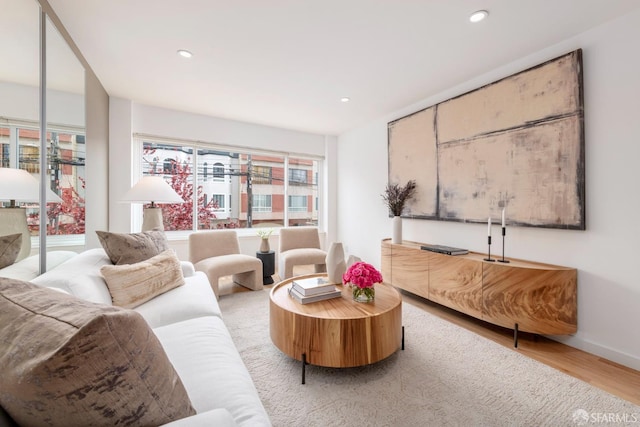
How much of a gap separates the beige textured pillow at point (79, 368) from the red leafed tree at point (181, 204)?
3.69 metres

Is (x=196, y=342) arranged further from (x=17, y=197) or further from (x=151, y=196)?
(x=151, y=196)

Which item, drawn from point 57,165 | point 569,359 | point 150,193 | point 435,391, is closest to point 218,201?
point 150,193

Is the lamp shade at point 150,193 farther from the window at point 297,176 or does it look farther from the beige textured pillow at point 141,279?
the window at point 297,176

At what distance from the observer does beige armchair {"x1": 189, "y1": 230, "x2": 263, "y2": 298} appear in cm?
310

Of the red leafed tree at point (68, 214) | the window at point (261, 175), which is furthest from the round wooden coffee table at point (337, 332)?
the window at point (261, 175)

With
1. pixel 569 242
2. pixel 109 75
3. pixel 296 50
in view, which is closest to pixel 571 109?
pixel 569 242

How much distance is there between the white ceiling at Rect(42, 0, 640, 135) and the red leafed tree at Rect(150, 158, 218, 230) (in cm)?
111

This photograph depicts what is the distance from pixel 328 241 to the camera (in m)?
5.20

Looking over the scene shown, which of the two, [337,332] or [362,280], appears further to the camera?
[362,280]

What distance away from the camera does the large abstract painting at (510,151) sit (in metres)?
2.13

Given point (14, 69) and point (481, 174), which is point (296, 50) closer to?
point (14, 69)

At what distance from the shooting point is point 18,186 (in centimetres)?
145

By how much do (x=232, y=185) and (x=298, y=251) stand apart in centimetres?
168

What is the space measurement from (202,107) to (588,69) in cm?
406
